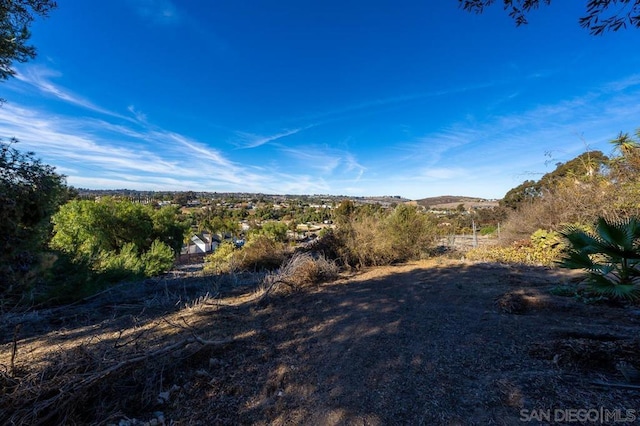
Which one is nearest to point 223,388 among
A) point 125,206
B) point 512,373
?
point 512,373

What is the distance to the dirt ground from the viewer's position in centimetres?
175

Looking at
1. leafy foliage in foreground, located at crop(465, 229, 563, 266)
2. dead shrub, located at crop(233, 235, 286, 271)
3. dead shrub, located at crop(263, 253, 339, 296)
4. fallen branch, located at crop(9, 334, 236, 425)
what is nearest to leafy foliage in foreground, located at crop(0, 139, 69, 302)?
fallen branch, located at crop(9, 334, 236, 425)

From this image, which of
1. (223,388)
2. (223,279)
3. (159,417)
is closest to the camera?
(159,417)

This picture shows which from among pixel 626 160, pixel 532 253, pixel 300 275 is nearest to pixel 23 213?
pixel 300 275

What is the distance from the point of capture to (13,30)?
12.6ft

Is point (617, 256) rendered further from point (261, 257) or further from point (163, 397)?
point (261, 257)

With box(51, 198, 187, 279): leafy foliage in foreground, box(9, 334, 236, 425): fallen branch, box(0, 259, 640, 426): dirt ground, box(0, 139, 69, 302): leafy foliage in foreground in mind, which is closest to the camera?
box(9, 334, 236, 425): fallen branch

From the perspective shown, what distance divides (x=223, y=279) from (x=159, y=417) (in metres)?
4.71

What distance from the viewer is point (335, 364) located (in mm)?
2492

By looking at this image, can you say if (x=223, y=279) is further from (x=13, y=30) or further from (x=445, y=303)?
(x=13, y=30)

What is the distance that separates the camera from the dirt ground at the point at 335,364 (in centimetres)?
175

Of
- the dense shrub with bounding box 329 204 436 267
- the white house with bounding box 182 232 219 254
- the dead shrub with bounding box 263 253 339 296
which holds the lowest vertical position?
the white house with bounding box 182 232 219 254

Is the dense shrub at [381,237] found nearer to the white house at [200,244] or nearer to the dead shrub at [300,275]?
the dead shrub at [300,275]

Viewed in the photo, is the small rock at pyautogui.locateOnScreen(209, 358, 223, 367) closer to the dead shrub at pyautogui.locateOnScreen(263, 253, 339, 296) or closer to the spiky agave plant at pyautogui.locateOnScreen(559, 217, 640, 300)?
the dead shrub at pyautogui.locateOnScreen(263, 253, 339, 296)
